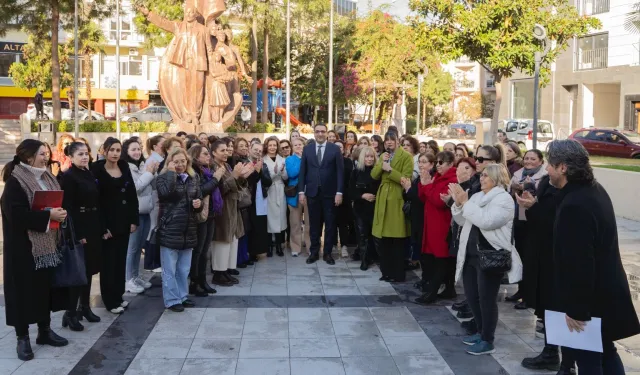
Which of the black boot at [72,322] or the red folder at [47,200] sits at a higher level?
the red folder at [47,200]

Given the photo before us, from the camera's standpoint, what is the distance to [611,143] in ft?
83.5

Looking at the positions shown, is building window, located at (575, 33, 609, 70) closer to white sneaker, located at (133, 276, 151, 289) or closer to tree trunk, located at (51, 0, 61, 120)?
tree trunk, located at (51, 0, 61, 120)

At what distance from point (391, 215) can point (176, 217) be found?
2924mm

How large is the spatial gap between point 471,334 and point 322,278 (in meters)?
2.92

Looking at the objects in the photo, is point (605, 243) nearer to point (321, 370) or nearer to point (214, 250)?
point (321, 370)

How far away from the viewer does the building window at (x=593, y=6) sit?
121 feet

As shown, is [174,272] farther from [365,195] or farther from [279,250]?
[279,250]

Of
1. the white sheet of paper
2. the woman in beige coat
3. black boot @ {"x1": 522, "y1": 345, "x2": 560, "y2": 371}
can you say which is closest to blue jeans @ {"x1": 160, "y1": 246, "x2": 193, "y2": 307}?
the woman in beige coat

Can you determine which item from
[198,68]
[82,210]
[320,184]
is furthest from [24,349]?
[198,68]

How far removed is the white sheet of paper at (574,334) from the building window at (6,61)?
56965mm

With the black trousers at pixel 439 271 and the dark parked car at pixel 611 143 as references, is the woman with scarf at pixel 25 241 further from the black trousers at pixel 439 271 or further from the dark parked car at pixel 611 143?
the dark parked car at pixel 611 143

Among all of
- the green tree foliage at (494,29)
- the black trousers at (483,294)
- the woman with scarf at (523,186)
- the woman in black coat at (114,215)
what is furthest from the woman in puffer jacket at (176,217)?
the green tree foliage at (494,29)

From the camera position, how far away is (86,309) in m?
7.11

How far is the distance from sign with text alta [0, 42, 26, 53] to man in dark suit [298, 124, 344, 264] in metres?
50.3
